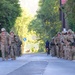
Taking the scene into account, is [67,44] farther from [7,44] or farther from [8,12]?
[8,12]

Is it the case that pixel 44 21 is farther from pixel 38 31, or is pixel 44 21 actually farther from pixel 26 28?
pixel 26 28

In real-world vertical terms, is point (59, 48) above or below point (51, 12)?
below

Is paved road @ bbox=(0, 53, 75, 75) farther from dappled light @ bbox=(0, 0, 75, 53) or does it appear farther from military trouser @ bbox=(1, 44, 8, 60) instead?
dappled light @ bbox=(0, 0, 75, 53)

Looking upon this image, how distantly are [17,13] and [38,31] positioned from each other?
36.1 m

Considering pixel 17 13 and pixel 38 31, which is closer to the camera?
pixel 17 13

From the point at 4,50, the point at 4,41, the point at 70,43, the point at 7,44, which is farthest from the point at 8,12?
the point at 4,41

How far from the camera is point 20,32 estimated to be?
99.2 metres

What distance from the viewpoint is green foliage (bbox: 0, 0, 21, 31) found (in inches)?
1663

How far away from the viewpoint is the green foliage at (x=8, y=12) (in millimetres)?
42234

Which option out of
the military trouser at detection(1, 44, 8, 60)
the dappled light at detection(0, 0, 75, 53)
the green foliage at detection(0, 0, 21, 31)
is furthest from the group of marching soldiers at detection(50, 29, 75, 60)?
the green foliage at detection(0, 0, 21, 31)

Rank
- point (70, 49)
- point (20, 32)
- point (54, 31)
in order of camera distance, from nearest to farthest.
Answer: point (70, 49)
point (54, 31)
point (20, 32)

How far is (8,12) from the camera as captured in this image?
4278 centimetres

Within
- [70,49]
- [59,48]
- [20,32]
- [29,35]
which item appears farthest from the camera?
[29,35]

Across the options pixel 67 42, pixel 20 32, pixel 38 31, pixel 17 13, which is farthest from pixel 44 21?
pixel 67 42
